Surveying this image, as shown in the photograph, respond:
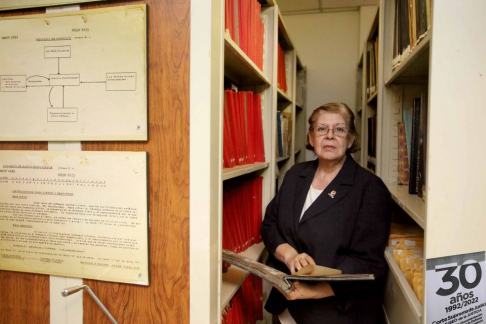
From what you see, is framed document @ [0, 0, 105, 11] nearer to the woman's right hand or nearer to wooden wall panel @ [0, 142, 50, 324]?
wooden wall panel @ [0, 142, 50, 324]

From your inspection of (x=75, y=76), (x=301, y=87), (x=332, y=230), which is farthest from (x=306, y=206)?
(x=301, y=87)

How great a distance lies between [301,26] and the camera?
3.51m

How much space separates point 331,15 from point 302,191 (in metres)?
2.60

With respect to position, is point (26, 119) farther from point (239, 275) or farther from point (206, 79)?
point (239, 275)

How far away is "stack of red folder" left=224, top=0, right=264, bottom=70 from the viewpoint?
1276 mm

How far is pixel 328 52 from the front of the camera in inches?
137

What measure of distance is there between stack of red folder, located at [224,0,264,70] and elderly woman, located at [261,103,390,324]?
434 millimetres

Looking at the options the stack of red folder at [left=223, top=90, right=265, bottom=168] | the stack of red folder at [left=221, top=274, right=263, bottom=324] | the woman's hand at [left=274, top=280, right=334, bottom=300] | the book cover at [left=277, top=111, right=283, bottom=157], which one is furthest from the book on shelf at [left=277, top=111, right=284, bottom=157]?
the woman's hand at [left=274, top=280, right=334, bottom=300]

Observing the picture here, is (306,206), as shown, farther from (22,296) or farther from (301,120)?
(301,120)

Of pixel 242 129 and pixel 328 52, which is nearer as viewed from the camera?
pixel 242 129

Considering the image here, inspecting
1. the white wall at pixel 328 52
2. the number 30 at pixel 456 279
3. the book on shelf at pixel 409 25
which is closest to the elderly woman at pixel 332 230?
the book on shelf at pixel 409 25

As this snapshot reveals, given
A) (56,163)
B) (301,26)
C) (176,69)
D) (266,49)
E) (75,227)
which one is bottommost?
(75,227)

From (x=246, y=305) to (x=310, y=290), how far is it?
0.41 metres

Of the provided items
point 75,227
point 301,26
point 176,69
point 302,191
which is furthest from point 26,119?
point 301,26
